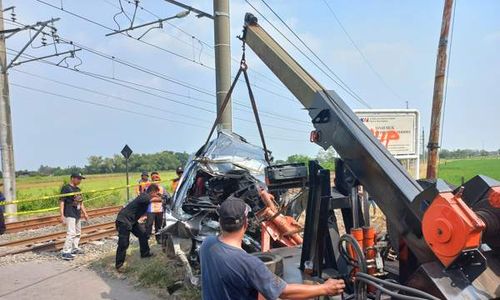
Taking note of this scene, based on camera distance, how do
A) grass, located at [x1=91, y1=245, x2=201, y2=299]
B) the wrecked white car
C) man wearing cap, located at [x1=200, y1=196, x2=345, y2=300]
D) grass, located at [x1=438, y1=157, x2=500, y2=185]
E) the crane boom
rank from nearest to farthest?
man wearing cap, located at [x1=200, y1=196, x2=345, y2=300] < the crane boom < the wrecked white car < grass, located at [x1=91, y1=245, x2=201, y2=299] < grass, located at [x1=438, y1=157, x2=500, y2=185]

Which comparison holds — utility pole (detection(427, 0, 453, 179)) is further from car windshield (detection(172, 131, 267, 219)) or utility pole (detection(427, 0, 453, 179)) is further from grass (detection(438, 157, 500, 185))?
grass (detection(438, 157, 500, 185))

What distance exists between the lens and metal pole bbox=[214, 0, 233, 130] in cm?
941

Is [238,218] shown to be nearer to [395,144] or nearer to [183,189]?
[183,189]

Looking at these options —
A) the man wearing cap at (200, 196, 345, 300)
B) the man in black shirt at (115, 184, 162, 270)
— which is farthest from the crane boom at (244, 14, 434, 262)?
the man in black shirt at (115, 184, 162, 270)

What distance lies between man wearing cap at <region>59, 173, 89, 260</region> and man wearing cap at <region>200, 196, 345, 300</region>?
8.00 meters

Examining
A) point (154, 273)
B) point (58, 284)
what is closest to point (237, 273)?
point (154, 273)

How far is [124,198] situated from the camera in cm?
2469

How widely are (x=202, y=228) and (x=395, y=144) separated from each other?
623 cm

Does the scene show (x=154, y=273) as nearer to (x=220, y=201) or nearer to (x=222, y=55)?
(x=220, y=201)

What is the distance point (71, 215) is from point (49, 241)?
221 centimetres

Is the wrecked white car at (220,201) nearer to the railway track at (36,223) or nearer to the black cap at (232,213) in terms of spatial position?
Result: the black cap at (232,213)

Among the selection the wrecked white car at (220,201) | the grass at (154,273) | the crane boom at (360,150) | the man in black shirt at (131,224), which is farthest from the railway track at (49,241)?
the crane boom at (360,150)

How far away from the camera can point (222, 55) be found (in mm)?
9531

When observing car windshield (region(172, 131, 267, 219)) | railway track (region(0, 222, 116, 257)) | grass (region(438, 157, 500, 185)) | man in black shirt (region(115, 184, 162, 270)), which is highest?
car windshield (region(172, 131, 267, 219))
